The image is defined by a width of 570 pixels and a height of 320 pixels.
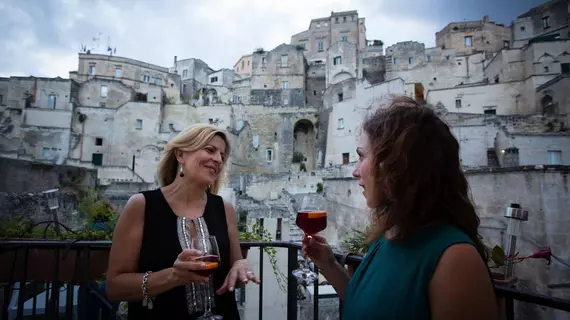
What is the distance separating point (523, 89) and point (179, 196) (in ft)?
81.7

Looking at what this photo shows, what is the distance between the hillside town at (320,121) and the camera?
8.48 m

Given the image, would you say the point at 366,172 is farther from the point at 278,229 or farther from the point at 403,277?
the point at 278,229

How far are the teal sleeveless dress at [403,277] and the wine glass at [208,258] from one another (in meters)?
0.61

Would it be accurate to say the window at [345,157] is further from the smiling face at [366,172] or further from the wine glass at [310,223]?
the smiling face at [366,172]

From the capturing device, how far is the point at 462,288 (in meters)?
0.71

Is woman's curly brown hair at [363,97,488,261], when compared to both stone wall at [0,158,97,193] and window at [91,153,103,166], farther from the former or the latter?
window at [91,153,103,166]

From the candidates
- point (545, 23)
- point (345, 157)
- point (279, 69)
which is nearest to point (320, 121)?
point (345, 157)

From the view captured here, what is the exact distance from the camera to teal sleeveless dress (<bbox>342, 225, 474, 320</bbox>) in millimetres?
778

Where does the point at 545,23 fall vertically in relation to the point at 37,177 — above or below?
above

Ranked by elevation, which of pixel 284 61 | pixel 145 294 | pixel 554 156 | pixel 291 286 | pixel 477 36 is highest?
pixel 477 36

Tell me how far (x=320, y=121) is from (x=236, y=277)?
25.7 meters

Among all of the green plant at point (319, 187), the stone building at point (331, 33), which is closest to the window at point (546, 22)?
the stone building at point (331, 33)

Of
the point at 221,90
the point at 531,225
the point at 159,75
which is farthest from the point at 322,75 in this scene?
the point at 531,225

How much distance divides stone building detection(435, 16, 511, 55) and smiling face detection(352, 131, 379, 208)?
118 feet
